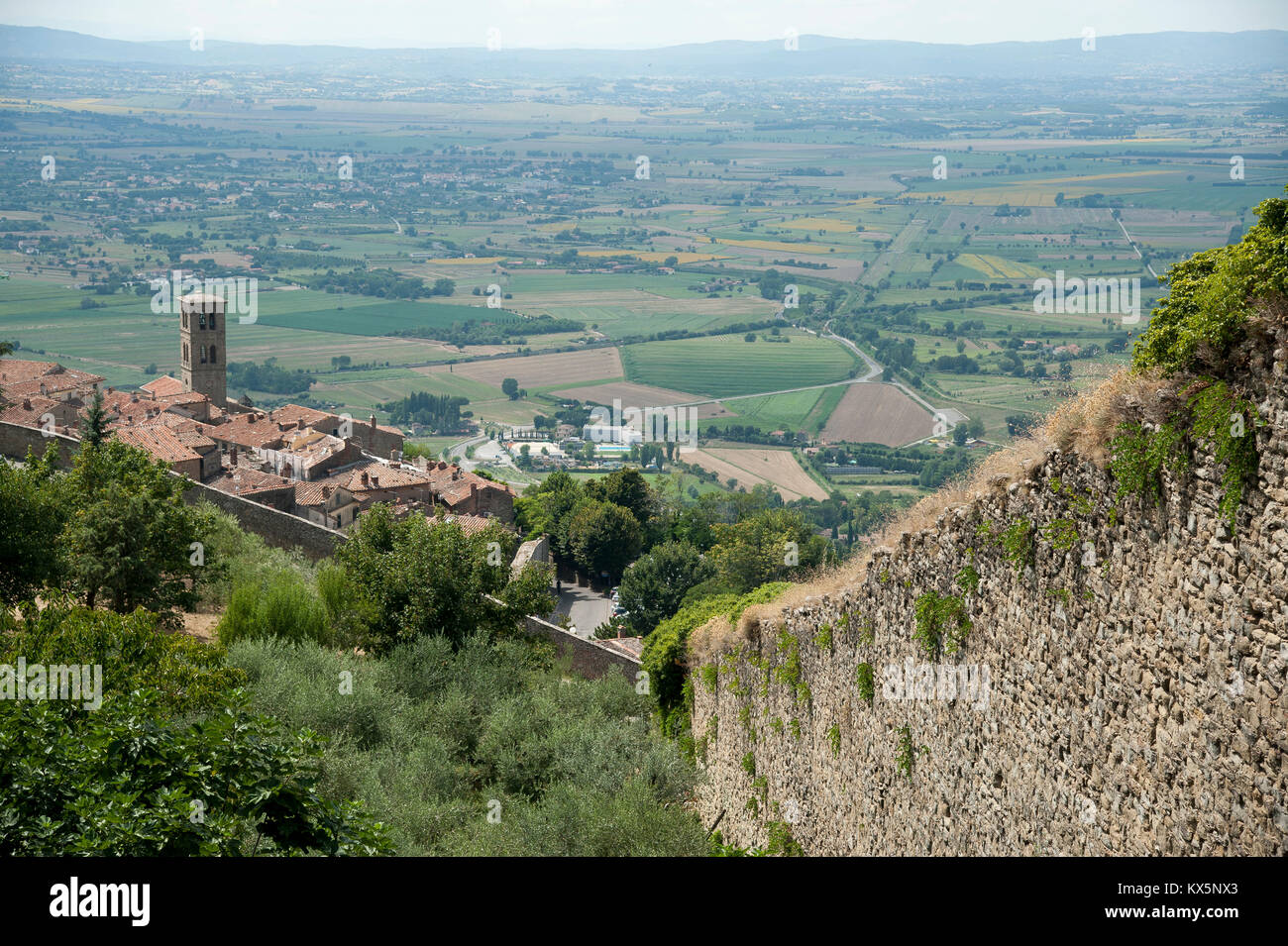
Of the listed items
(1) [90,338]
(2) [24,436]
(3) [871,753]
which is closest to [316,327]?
(1) [90,338]

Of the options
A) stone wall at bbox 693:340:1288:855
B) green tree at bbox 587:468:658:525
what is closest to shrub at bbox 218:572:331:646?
stone wall at bbox 693:340:1288:855

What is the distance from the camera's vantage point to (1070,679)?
580cm

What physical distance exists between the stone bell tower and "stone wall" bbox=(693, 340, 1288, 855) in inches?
1802

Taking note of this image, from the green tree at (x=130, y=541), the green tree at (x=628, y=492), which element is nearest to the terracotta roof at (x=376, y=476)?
the green tree at (x=628, y=492)

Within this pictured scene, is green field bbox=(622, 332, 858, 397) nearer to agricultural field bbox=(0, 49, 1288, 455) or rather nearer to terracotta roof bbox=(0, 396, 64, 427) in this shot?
agricultural field bbox=(0, 49, 1288, 455)

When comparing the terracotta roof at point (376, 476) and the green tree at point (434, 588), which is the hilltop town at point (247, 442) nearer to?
the terracotta roof at point (376, 476)

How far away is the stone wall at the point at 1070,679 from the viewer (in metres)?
4.59

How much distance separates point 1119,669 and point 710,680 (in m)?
8.03

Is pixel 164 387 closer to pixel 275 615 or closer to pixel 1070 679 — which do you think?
pixel 275 615

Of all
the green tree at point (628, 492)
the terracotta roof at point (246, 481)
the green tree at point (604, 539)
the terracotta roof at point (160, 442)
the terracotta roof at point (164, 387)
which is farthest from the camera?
the terracotta roof at point (164, 387)

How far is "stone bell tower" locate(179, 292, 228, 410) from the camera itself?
166 ft

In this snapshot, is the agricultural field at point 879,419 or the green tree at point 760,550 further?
the agricultural field at point 879,419

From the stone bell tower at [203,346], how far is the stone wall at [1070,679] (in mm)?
45769
